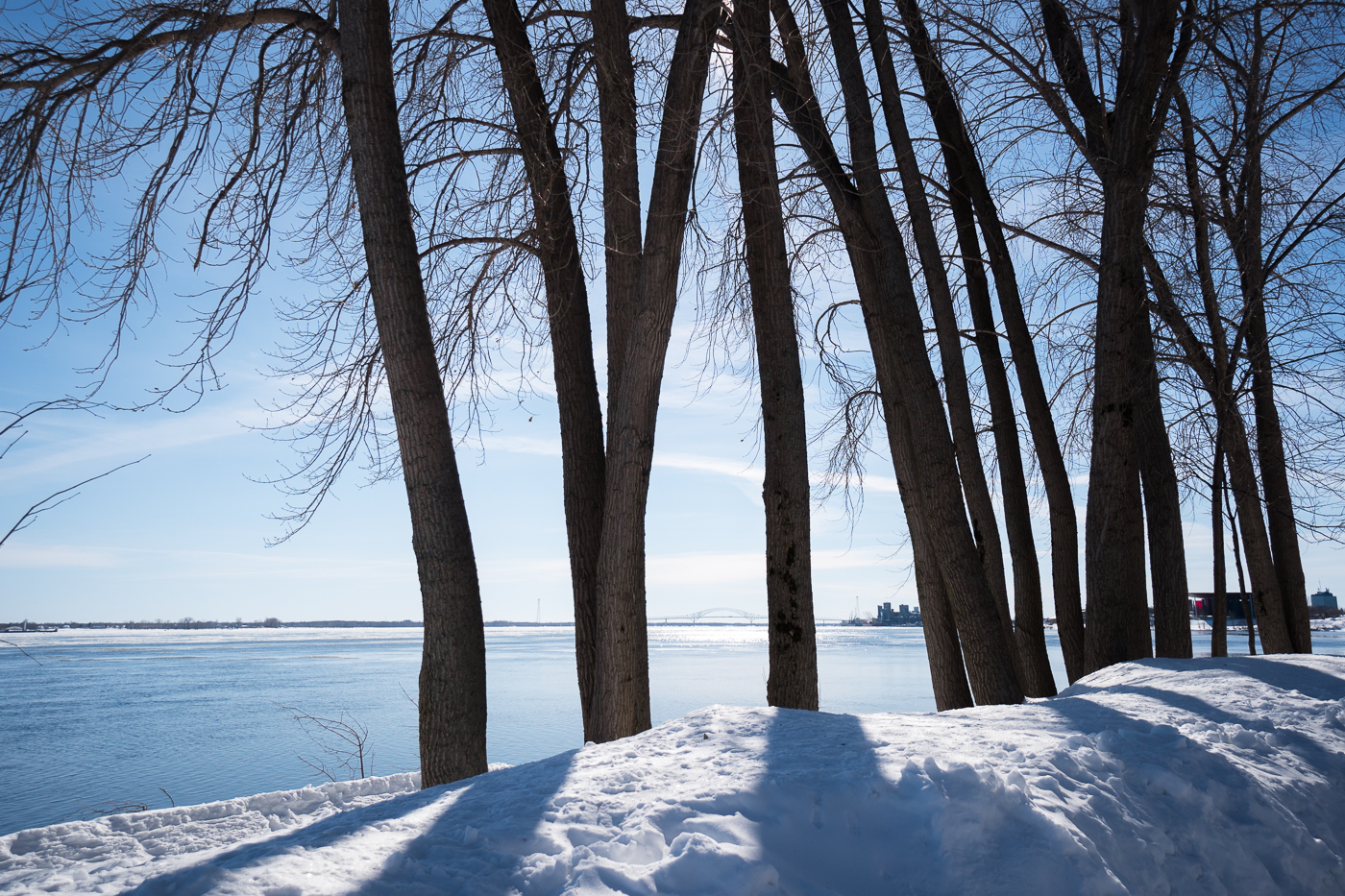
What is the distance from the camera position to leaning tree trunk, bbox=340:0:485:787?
514cm

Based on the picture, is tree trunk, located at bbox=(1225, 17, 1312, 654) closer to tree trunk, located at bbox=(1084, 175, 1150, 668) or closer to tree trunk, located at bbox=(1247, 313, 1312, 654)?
tree trunk, located at bbox=(1247, 313, 1312, 654)

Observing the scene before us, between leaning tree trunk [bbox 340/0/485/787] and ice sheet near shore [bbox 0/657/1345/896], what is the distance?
6.71ft

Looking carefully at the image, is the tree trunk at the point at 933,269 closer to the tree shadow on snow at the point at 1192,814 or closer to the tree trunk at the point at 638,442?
the tree trunk at the point at 638,442

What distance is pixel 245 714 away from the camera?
20.8m

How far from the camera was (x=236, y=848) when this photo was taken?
2.37m

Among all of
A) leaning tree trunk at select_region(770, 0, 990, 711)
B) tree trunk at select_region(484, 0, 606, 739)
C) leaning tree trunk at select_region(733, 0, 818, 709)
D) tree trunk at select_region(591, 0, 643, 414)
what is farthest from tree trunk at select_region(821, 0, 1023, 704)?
tree trunk at select_region(484, 0, 606, 739)

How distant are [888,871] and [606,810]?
0.81m

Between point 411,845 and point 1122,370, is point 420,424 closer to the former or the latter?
point 411,845

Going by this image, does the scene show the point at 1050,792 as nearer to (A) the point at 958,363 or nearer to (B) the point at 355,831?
(B) the point at 355,831

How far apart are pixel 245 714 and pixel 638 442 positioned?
765 inches

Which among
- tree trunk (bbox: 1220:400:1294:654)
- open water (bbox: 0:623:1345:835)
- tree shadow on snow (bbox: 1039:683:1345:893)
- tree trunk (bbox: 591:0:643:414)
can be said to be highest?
tree trunk (bbox: 591:0:643:414)

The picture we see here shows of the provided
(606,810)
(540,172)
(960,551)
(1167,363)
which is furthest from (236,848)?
(1167,363)

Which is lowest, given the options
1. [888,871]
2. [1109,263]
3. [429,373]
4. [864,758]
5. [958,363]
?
[888,871]

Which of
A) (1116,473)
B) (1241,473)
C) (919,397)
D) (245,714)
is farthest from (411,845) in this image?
(245,714)
